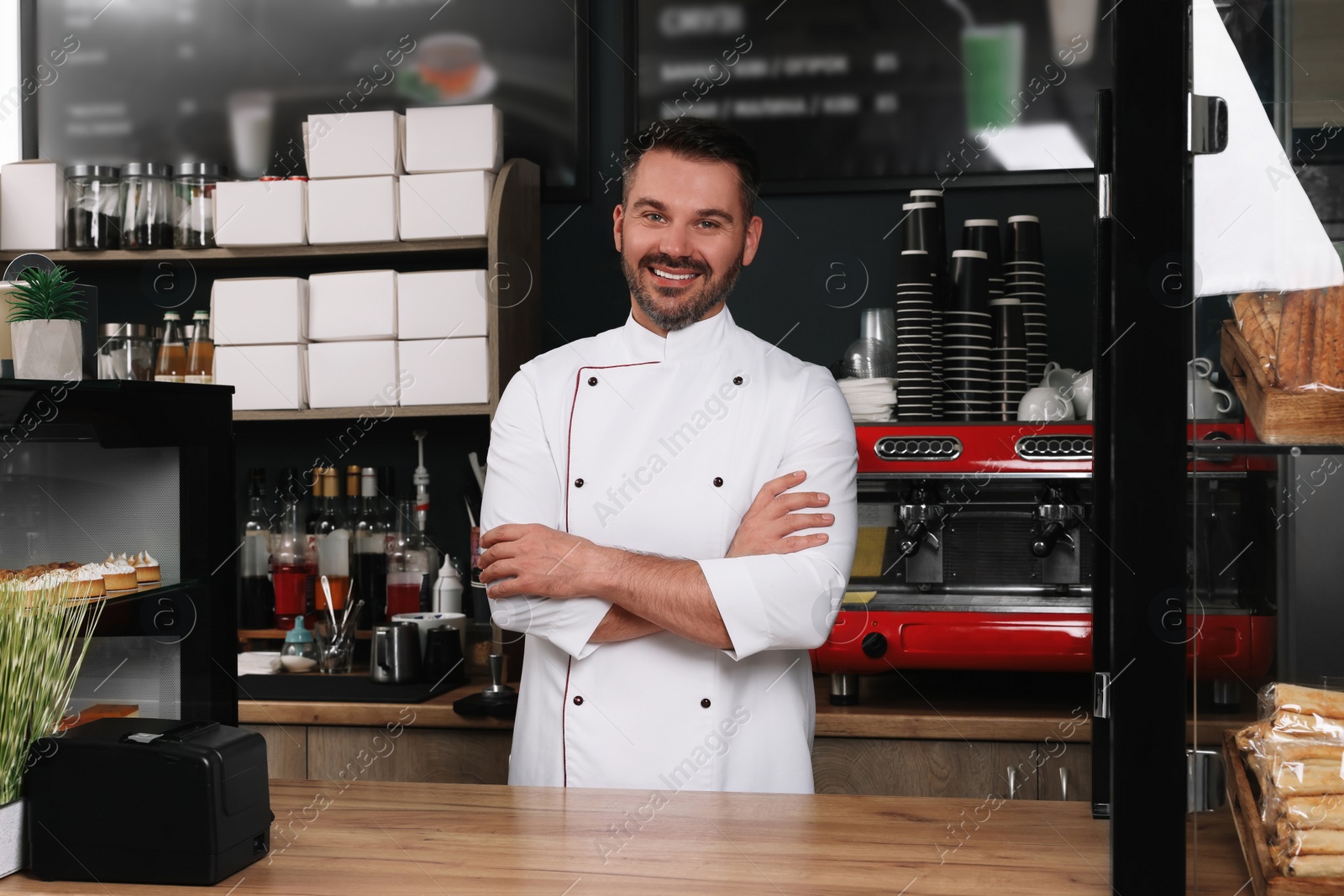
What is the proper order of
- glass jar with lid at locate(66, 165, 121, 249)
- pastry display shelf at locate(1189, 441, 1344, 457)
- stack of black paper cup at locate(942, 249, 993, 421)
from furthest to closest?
1. glass jar with lid at locate(66, 165, 121, 249)
2. stack of black paper cup at locate(942, 249, 993, 421)
3. pastry display shelf at locate(1189, 441, 1344, 457)

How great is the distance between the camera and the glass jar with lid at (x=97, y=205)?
2812mm

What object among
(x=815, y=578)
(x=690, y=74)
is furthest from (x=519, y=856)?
(x=690, y=74)

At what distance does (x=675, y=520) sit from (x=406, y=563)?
1.20m

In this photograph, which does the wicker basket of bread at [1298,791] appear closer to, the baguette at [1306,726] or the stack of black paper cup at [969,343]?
the baguette at [1306,726]

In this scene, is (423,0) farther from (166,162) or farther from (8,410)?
(8,410)

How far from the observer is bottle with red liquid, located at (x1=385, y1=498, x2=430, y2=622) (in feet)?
8.92

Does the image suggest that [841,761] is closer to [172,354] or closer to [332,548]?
[332,548]

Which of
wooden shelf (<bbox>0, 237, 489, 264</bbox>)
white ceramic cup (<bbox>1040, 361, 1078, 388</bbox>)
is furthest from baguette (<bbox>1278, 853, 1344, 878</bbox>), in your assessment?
wooden shelf (<bbox>0, 237, 489, 264</bbox>)

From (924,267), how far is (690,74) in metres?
0.87

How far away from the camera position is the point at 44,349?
1.34 m

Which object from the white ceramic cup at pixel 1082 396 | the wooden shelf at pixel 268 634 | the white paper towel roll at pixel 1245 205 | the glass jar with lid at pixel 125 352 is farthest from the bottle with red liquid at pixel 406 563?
the white paper towel roll at pixel 1245 205

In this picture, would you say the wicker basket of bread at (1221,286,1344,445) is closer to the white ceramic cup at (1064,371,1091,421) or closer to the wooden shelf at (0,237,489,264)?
the white ceramic cup at (1064,371,1091,421)

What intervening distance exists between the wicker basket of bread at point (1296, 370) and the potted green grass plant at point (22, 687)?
104 cm

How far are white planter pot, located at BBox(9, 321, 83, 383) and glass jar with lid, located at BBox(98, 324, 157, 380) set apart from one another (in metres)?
1.46
